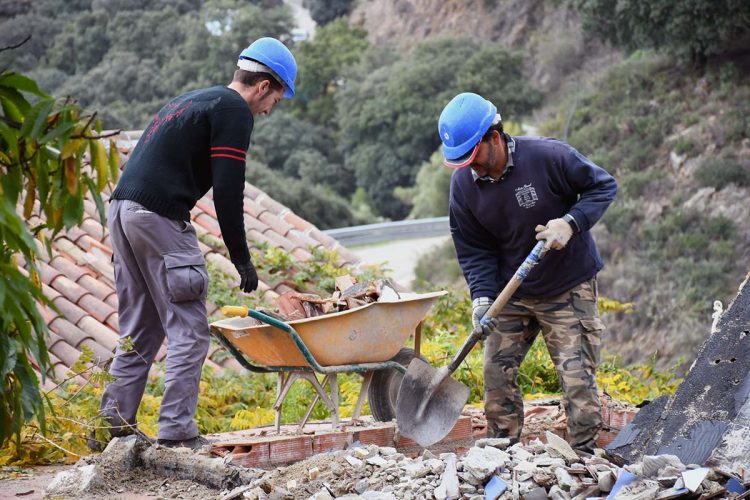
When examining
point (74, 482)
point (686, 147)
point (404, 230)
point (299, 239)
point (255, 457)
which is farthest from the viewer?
point (404, 230)

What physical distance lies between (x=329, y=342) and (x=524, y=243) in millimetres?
1159

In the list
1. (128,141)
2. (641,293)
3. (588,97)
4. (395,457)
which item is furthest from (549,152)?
(588,97)

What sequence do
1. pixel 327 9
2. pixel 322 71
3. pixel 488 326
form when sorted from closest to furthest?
pixel 488 326 → pixel 322 71 → pixel 327 9

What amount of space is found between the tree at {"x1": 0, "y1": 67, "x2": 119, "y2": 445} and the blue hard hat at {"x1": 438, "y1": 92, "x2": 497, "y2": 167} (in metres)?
2.02

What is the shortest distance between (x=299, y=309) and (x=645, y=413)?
200cm

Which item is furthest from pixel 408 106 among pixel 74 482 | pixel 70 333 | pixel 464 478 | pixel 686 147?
pixel 464 478

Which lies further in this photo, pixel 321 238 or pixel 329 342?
pixel 321 238

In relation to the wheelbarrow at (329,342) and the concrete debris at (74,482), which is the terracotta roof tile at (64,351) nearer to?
the wheelbarrow at (329,342)

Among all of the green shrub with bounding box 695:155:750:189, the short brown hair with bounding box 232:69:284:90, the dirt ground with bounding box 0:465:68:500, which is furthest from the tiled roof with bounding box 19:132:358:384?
the green shrub with bounding box 695:155:750:189

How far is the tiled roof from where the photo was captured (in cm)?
816

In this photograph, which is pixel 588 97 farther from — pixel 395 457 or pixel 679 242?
pixel 395 457

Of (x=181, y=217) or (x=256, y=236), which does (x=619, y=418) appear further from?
(x=256, y=236)

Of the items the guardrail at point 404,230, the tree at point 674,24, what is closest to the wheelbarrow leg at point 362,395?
the tree at point 674,24

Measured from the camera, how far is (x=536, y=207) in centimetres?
535
